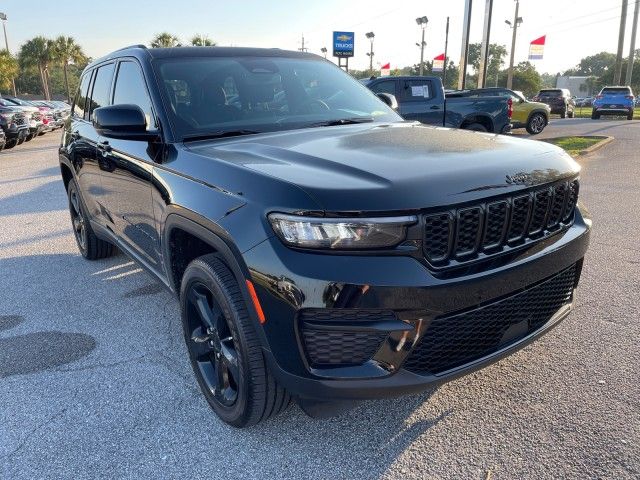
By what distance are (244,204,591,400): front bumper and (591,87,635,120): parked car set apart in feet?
102

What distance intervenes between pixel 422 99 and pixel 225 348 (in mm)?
10139

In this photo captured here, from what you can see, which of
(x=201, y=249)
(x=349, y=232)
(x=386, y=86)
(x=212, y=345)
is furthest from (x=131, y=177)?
(x=386, y=86)

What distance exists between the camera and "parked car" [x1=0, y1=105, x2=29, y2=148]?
16.9 meters

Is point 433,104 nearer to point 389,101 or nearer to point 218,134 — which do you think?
point 389,101

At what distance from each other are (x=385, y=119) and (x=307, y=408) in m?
2.18

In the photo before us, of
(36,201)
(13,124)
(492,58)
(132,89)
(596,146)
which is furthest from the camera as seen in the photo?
(492,58)

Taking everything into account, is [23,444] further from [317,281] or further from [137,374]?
[317,281]

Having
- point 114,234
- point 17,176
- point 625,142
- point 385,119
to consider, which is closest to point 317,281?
point 385,119

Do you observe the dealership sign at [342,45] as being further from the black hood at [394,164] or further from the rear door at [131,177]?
the black hood at [394,164]

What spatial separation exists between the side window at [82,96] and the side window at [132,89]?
1.16m

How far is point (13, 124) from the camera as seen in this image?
56.4 ft

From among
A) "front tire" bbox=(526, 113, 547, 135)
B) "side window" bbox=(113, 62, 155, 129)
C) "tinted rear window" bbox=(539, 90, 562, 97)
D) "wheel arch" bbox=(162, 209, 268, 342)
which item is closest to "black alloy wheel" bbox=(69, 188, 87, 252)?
"side window" bbox=(113, 62, 155, 129)

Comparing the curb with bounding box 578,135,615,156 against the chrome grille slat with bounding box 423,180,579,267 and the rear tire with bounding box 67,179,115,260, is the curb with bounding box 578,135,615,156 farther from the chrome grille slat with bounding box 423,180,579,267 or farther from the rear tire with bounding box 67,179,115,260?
the chrome grille slat with bounding box 423,180,579,267

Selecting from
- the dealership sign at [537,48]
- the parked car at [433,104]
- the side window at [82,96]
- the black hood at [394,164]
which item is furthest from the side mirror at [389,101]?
the dealership sign at [537,48]
